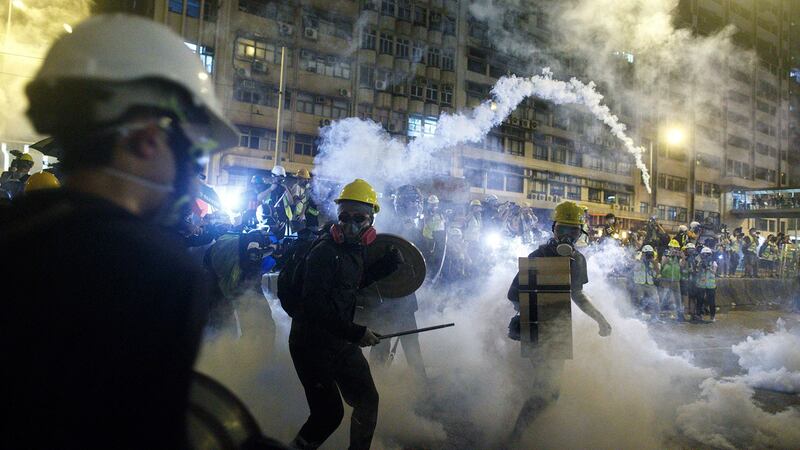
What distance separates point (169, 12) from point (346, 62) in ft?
33.1

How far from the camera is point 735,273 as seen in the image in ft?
57.2

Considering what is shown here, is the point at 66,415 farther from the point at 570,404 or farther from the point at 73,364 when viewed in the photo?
the point at 570,404

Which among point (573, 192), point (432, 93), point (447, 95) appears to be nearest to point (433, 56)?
point (432, 93)

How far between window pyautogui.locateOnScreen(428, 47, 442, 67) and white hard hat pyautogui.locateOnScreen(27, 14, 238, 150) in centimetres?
3431

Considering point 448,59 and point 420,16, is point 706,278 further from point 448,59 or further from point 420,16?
point 420,16

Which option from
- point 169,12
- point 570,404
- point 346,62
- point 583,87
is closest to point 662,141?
point 583,87

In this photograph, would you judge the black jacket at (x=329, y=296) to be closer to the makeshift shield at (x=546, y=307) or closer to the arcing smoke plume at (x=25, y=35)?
the makeshift shield at (x=546, y=307)

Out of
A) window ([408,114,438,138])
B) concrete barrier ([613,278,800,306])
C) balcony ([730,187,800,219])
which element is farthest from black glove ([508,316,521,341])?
balcony ([730,187,800,219])

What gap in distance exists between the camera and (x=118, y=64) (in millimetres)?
1166

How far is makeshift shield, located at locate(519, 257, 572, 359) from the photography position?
3828 mm

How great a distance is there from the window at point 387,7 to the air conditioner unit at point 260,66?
9.38m

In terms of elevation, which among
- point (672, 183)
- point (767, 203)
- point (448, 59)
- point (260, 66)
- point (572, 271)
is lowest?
point (572, 271)

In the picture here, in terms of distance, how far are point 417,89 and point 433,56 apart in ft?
10.4

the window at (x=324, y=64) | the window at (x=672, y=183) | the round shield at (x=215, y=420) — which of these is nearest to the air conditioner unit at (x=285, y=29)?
the window at (x=324, y=64)
